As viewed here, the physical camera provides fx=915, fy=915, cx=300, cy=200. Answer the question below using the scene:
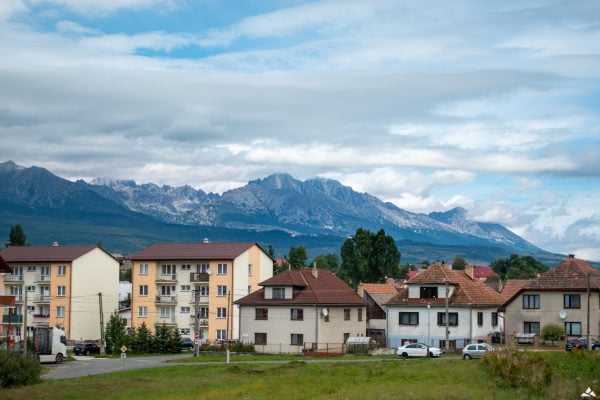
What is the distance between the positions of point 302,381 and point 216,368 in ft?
48.5

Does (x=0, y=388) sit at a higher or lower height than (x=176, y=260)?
lower

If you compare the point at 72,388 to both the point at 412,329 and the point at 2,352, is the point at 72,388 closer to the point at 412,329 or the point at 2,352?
the point at 2,352

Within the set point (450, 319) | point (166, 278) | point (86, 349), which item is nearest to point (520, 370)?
point (450, 319)

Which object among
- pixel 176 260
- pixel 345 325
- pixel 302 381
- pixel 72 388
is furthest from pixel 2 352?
pixel 176 260

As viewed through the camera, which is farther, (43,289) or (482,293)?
(43,289)

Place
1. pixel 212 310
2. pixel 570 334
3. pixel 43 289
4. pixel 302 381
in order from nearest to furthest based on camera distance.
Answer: pixel 302 381, pixel 570 334, pixel 212 310, pixel 43 289

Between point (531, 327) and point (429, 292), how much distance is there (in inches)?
392

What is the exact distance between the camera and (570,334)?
81.9 meters

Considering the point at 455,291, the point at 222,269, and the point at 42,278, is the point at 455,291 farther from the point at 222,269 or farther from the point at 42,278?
the point at 42,278

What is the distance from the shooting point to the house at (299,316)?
89000 millimetres

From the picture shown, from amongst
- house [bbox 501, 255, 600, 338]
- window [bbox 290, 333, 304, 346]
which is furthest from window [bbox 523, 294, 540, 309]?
window [bbox 290, 333, 304, 346]

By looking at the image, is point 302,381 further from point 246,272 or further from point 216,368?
point 246,272

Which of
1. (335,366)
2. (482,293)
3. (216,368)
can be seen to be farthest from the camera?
(482,293)

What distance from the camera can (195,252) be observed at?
112 metres
